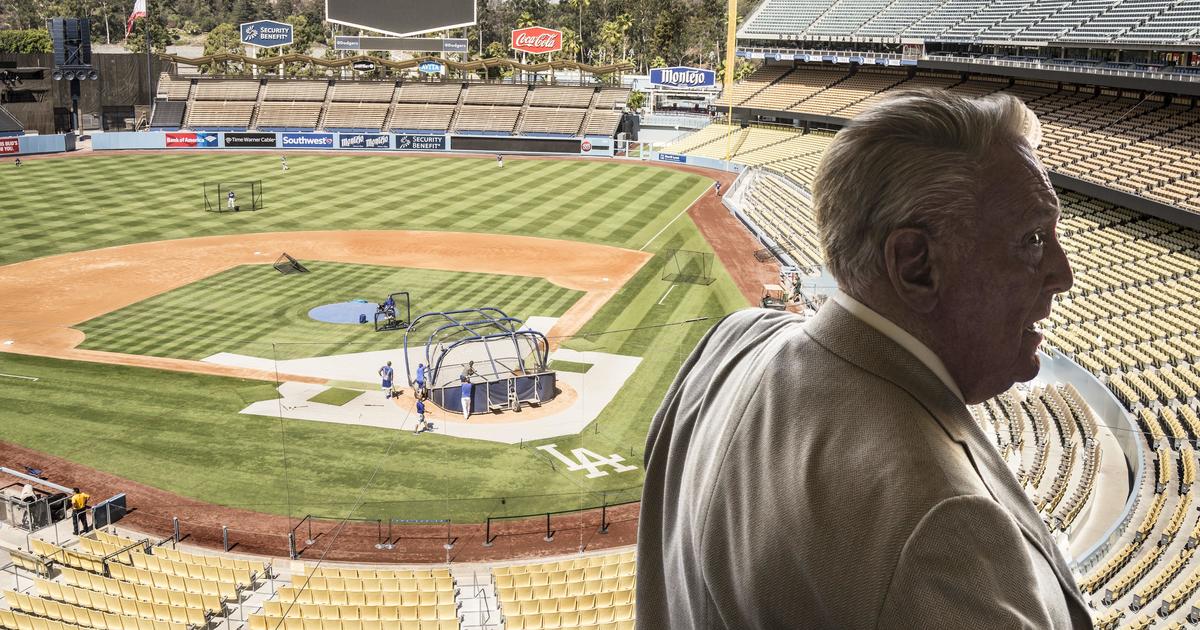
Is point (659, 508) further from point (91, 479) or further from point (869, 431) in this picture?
point (91, 479)

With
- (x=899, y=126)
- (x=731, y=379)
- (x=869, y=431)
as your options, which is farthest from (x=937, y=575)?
(x=899, y=126)

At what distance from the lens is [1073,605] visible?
5.60 feet

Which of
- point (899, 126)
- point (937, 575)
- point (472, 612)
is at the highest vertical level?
point (899, 126)

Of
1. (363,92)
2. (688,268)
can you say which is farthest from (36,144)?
(688,268)

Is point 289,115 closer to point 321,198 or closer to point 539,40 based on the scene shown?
point 539,40

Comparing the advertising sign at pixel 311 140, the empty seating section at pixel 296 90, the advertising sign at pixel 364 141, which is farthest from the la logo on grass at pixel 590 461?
the empty seating section at pixel 296 90

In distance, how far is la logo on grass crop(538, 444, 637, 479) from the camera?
16922 millimetres

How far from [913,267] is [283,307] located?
100 feet

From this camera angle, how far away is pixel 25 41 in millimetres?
92750

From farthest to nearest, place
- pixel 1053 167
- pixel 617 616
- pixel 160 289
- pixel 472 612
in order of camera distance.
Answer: pixel 1053 167 < pixel 160 289 < pixel 472 612 < pixel 617 616

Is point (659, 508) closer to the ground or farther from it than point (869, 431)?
closer to the ground

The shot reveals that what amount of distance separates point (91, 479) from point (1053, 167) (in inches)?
1276

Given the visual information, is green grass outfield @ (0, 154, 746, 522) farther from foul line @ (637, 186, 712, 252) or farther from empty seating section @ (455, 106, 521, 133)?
empty seating section @ (455, 106, 521, 133)

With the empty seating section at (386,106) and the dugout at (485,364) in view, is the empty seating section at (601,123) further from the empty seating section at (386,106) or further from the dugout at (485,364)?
the dugout at (485,364)
